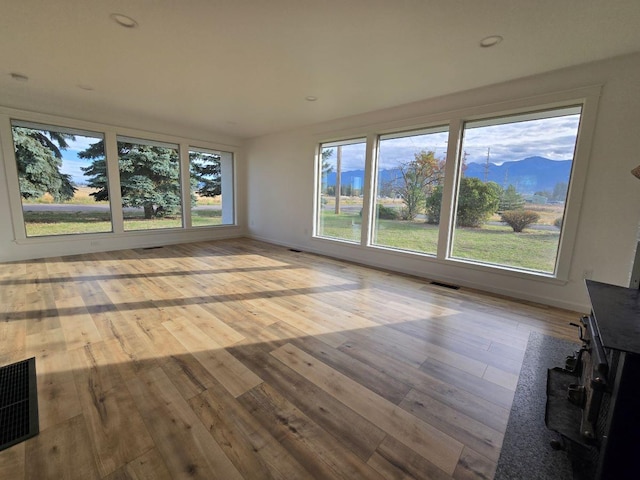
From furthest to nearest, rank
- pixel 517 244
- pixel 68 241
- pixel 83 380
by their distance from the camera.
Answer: pixel 68 241 → pixel 517 244 → pixel 83 380

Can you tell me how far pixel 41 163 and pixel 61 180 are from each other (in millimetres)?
360

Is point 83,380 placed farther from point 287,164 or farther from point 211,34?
point 287,164

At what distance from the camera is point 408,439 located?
1337 mm

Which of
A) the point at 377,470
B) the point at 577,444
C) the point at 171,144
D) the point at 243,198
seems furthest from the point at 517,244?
the point at 171,144

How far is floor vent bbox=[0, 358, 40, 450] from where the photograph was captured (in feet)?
4.30

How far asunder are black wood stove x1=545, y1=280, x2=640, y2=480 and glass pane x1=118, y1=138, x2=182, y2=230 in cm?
669

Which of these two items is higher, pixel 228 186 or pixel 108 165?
pixel 108 165

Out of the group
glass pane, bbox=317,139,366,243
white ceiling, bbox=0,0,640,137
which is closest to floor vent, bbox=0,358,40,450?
white ceiling, bbox=0,0,640,137

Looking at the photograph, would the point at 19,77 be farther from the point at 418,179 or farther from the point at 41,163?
the point at 418,179

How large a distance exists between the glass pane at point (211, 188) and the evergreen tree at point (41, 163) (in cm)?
216

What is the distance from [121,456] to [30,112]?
567cm

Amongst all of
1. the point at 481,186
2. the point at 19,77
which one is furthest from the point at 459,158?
the point at 19,77

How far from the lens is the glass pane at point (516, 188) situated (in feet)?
10.1

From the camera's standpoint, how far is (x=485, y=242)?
143 inches
